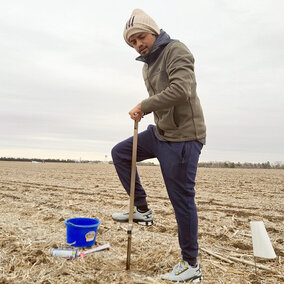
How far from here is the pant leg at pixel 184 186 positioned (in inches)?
114

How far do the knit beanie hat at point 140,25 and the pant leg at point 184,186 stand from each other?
4.31 feet

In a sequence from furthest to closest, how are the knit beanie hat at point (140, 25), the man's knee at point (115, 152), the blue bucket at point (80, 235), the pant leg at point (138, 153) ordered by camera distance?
the blue bucket at point (80, 235), the man's knee at point (115, 152), the pant leg at point (138, 153), the knit beanie hat at point (140, 25)

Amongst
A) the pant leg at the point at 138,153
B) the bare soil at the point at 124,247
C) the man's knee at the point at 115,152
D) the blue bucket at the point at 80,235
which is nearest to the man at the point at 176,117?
the pant leg at the point at 138,153

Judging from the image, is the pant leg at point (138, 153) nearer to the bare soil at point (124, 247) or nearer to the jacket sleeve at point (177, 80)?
the jacket sleeve at point (177, 80)

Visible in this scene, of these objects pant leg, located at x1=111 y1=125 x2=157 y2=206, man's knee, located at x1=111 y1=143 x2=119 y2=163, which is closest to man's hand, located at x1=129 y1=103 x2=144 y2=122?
pant leg, located at x1=111 y1=125 x2=157 y2=206

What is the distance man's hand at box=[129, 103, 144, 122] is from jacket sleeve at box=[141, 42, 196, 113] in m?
0.18

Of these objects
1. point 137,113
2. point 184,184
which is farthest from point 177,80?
point 184,184

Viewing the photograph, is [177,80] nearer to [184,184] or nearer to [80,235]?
[184,184]

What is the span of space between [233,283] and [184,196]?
108 cm

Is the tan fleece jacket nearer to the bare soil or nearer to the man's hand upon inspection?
the man's hand

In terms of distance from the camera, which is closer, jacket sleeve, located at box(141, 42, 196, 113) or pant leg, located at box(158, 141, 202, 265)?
jacket sleeve, located at box(141, 42, 196, 113)

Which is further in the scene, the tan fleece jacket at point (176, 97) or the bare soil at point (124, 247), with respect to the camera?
the bare soil at point (124, 247)

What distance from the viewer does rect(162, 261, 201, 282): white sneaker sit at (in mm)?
2893

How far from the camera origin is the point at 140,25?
3.02 metres
